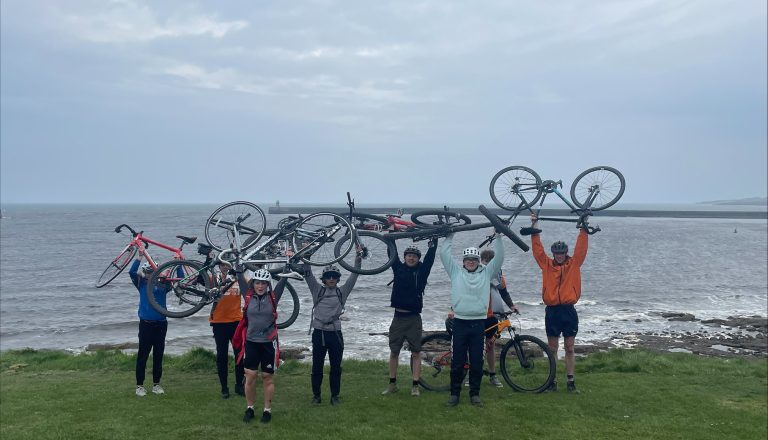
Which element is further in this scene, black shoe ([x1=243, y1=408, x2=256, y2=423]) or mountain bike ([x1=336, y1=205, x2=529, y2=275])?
mountain bike ([x1=336, y1=205, x2=529, y2=275])

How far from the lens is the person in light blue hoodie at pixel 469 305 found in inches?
341

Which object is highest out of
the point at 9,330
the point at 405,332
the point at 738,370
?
the point at 405,332

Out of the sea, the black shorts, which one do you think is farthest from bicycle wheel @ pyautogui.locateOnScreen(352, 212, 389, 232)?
the sea

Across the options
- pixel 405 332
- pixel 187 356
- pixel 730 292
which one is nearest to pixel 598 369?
pixel 405 332

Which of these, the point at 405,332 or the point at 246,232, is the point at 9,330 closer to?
the point at 246,232

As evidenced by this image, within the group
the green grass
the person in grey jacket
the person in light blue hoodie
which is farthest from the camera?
the person in grey jacket

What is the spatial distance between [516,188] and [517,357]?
3.11 m

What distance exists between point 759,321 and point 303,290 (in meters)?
24.2

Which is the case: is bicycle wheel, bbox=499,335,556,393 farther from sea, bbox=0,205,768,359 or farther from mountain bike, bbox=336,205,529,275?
sea, bbox=0,205,768,359

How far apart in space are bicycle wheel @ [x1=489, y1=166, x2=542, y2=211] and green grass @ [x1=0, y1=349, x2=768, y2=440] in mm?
3315

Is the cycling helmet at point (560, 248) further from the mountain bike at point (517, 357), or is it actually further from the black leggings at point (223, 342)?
the black leggings at point (223, 342)

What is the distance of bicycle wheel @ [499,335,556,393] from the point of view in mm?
9570

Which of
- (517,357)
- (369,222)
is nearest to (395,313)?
(369,222)

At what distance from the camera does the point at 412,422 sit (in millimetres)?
8203
